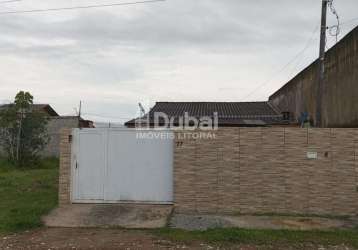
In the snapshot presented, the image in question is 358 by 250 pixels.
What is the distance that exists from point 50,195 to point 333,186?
7141 millimetres

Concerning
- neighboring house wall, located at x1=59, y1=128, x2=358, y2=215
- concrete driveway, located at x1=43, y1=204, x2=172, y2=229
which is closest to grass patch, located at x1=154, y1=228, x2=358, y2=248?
concrete driveway, located at x1=43, y1=204, x2=172, y2=229

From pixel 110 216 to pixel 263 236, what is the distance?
10.5 ft

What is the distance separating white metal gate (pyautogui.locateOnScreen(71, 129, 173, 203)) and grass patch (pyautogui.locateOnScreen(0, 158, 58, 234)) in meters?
1.02

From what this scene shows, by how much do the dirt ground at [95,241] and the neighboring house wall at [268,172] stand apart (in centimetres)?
229

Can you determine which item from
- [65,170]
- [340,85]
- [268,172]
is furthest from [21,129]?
[340,85]

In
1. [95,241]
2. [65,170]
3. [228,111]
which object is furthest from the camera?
[228,111]

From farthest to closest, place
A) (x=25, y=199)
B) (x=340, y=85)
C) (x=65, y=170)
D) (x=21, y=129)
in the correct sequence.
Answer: (x=21, y=129) < (x=340, y=85) < (x=25, y=199) < (x=65, y=170)

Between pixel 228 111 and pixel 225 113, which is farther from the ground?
pixel 228 111

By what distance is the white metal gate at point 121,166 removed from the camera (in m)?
9.64

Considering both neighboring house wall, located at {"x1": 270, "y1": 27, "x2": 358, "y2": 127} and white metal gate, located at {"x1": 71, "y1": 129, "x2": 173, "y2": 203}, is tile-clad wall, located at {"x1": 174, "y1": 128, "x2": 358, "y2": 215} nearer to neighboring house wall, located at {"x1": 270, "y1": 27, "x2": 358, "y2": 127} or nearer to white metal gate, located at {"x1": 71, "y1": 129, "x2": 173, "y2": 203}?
white metal gate, located at {"x1": 71, "y1": 129, "x2": 173, "y2": 203}

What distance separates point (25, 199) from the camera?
412 inches

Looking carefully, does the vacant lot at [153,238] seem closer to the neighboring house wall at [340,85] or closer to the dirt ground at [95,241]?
the dirt ground at [95,241]

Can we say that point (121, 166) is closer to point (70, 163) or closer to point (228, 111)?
point (70, 163)

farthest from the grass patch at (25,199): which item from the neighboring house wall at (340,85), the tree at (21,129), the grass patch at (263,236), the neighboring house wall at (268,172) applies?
the neighboring house wall at (340,85)
